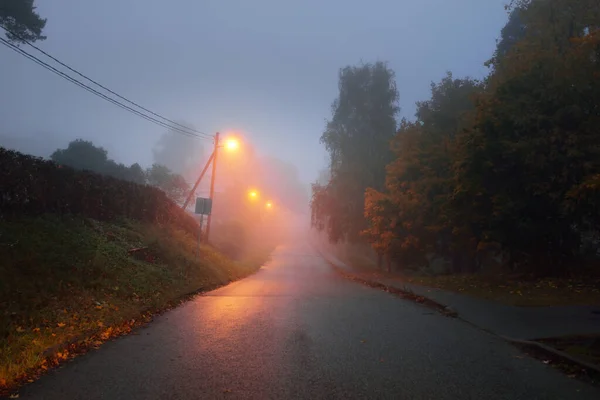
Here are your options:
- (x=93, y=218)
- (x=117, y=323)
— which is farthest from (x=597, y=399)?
(x=93, y=218)

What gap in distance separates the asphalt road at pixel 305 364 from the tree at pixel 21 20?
2111 centimetres

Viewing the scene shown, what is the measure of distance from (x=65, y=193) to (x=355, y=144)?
2380cm

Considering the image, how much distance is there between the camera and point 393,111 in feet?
116

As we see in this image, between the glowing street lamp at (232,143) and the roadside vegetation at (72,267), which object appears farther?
the glowing street lamp at (232,143)

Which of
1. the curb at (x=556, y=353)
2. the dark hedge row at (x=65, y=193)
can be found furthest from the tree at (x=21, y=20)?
the curb at (x=556, y=353)

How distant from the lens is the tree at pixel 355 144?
32.6m

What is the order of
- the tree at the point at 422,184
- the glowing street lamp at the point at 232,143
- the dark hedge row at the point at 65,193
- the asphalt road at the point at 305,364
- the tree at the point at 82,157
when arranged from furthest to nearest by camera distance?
1. the tree at the point at 82,157
2. the glowing street lamp at the point at 232,143
3. the tree at the point at 422,184
4. the dark hedge row at the point at 65,193
5. the asphalt road at the point at 305,364

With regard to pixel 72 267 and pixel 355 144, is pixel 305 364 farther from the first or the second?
pixel 355 144

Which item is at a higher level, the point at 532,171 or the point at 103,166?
the point at 103,166

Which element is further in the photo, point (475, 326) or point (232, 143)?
point (232, 143)

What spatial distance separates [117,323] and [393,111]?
3074 cm

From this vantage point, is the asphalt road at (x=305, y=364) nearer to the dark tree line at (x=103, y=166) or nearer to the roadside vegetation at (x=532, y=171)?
the roadside vegetation at (x=532, y=171)

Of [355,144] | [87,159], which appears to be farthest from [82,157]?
[355,144]

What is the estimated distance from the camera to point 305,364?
20.0ft
